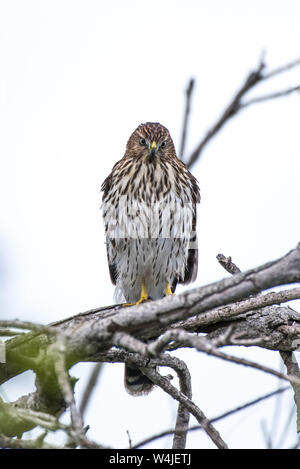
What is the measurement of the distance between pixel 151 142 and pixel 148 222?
98cm

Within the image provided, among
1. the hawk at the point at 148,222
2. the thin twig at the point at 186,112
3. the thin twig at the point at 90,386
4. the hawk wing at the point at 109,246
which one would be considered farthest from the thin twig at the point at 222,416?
the hawk wing at the point at 109,246

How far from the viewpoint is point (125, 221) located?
5781 millimetres

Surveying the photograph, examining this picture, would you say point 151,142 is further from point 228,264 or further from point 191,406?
point 191,406

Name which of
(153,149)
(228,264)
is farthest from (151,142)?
(228,264)

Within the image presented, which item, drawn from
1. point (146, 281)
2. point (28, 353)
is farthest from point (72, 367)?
point (146, 281)

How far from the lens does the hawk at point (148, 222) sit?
5.75 m

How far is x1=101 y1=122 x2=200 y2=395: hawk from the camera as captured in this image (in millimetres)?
5746

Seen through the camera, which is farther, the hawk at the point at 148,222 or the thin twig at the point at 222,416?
the hawk at the point at 148,222

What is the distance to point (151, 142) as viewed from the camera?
625 cm

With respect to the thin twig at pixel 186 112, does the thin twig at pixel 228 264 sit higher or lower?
lower

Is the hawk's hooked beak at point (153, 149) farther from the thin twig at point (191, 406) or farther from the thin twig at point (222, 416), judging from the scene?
the thin twig at point (222, 416)

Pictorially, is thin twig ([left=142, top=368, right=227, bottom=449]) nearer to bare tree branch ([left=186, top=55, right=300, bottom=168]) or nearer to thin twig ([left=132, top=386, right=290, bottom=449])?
thin twig ([left=132, top=386, right=290, bottom=449])

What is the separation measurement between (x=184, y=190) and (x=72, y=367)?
3143 mm

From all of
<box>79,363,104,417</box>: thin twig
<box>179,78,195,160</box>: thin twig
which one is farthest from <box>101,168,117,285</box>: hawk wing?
<box>179,78,195,160</box>: thin twig
